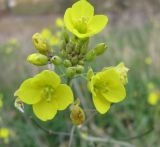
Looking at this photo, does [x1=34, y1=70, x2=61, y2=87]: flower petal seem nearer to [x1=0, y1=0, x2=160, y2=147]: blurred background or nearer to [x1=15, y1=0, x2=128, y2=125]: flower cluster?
[x1=15, y1=0, x2=128, y2=125]: flower cluster

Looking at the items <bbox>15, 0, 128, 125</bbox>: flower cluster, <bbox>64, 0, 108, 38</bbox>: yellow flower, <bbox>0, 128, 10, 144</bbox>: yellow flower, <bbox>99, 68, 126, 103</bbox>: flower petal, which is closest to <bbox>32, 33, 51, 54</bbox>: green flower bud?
<bbox>15, 0, 128, 125</bbox>: flower cluster

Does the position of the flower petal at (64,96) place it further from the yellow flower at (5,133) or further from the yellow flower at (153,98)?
the yellow flower at (153,98)

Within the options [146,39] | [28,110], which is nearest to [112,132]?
[28,110]

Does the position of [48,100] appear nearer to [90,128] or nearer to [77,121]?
[77,121]

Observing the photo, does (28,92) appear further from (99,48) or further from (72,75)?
(99,48)

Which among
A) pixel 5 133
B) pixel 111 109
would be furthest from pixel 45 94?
pixel 111 109

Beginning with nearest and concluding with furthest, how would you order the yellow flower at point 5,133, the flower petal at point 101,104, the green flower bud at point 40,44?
the flower petal at point 101,104 → the green flower bud at point 40,44 → the yellow flower at point 5,133

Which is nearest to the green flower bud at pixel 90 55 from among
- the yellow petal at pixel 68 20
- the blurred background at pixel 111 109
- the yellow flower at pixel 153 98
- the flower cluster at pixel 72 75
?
the flower cluster at pixel 72 75
